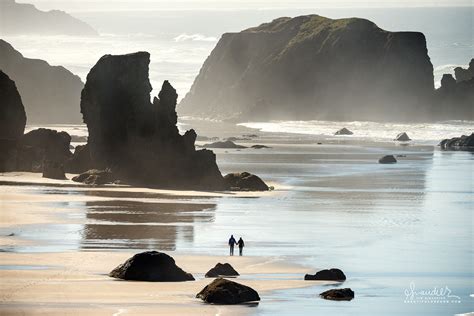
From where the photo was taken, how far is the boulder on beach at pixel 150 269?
38.1 metres

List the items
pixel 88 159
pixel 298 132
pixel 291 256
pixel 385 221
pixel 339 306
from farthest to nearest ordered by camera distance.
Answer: pixel 298 132 < pixel 88 159 < pixel 385 221 < pixel 291 256 < pixel 339 306

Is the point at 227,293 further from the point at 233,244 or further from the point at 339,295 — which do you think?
the point at 233,244

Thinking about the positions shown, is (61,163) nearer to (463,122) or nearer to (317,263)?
(317,263)

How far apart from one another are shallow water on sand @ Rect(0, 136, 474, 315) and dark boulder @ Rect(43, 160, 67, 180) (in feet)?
20.2

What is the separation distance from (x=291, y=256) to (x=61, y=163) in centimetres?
3570

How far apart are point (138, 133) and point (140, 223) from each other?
63.9 feet

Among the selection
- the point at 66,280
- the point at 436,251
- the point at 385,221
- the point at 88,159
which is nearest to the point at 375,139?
the point at 88,159

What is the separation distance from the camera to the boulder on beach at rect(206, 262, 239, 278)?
1574 inches

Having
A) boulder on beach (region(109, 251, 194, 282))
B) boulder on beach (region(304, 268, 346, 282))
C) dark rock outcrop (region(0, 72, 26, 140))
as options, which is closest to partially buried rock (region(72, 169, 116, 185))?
dark rock outcrop (region(0, 72, 26, 140))

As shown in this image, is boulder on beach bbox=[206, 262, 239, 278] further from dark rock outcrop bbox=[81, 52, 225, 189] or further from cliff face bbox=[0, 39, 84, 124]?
cliff face bbox=[0, 39, 84, 124]

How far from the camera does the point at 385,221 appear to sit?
55781 mm

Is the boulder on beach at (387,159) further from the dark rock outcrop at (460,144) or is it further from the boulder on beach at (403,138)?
the boulder on beach at (403,138)

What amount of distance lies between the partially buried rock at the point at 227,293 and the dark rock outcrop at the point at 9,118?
44.7 m

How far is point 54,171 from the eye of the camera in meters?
73.8
